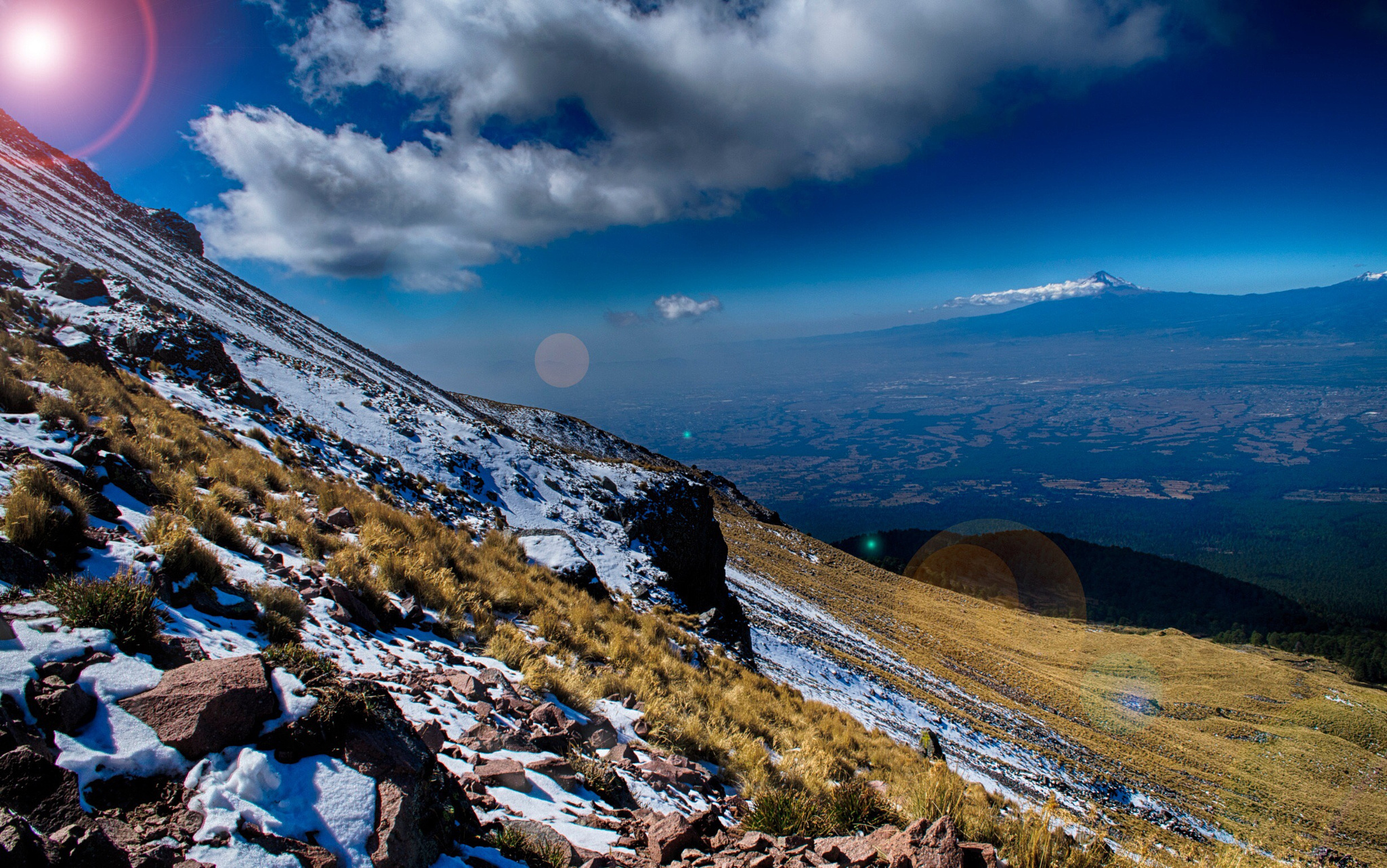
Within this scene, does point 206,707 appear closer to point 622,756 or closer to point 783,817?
point 622,756

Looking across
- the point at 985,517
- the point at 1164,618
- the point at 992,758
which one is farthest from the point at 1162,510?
the point at 992,758

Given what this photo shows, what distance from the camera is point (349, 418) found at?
66.0 ft

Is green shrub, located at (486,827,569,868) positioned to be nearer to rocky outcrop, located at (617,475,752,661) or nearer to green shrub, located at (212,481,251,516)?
green shrub, located at (212,481,251,516)

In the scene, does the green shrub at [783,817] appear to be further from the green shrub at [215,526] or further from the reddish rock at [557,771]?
the green shrub at [215,526]

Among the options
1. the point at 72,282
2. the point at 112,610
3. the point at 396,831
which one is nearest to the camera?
the point at 396,831

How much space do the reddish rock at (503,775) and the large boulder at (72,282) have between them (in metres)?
22.7

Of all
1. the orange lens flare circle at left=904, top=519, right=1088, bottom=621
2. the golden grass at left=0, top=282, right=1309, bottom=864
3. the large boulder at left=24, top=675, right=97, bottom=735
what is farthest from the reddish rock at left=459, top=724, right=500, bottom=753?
the orange lens flare circle at left=904, top=519, right=1088, bottom=621

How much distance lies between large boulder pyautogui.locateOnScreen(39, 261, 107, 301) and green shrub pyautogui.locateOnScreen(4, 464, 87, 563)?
1842 centimetres

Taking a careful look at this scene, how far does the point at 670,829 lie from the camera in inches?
153

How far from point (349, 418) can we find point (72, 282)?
8577 mm

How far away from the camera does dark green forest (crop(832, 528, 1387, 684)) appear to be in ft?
249

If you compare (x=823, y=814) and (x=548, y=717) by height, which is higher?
(x=548, y=717)

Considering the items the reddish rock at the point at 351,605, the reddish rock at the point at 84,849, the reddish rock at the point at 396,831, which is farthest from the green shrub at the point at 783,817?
the reddish rock at the point at 351,605

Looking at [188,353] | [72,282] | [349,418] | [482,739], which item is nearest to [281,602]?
[482,739]
